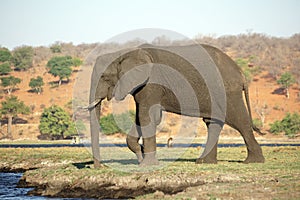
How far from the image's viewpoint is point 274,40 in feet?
440

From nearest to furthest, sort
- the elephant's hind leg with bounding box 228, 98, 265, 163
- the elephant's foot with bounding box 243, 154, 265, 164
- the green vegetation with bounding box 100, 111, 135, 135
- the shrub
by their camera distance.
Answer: the elephant's hind leg with bounding box 228, 98, 265, 163 < the elephant's foot with bounding box 243, 154, 265, 164 < the green vegetation with bounding box 100, 111, 135, 135 < the shrub

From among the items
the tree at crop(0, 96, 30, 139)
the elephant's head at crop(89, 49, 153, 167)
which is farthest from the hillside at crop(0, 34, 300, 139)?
the elephant's head at crop(89, 49, 153, 167)

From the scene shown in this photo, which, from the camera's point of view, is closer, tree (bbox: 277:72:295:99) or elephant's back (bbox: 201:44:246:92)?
elephant's back (bbox: 201:44:246:92)

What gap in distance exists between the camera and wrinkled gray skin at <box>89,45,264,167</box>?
20.2 metres

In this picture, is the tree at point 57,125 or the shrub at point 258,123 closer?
the tree at point 57,125

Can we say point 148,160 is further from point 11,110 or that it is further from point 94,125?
point 11,110

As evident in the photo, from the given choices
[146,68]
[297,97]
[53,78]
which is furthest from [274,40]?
[146,68]

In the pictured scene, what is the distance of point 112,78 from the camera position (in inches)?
802

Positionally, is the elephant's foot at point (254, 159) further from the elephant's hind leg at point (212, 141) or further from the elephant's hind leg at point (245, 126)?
the elephant's hind leg at point (212, 141)

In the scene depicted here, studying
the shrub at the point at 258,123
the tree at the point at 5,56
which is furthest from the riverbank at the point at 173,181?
the tree at the point at 5,56

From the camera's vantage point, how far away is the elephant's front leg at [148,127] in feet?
66.2

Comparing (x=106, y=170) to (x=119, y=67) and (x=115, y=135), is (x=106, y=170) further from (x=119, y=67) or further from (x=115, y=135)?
(x=115, y=135)

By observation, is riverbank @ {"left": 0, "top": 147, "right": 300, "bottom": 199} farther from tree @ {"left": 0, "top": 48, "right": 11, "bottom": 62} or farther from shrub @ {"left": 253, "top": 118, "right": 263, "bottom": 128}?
tree @ {"left": 0, "top": 48, "right": 11, "bottom": 62}

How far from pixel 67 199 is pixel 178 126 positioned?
65.2 m
